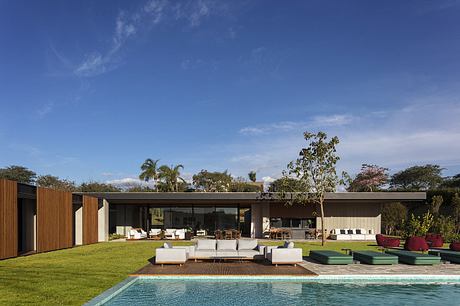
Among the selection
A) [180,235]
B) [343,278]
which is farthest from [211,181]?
[343,278]

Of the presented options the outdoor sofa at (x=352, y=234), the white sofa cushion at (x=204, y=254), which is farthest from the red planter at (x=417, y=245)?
the outdoor sofa at (x=352, y=234)

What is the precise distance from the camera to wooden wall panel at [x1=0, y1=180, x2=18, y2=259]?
45.4ft

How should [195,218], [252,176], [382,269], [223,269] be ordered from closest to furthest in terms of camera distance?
1. [223,269]
2. [382,269]
3. [195,218]
4. [252,176]

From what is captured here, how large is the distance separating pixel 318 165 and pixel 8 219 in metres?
16.0

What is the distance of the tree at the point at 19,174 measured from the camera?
57.5 m

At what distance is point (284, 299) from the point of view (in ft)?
28.6

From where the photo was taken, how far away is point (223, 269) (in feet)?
40.6

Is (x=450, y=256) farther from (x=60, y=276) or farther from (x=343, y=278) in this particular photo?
(x=60, y=276)

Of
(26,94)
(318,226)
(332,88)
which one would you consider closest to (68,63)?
(26,94)

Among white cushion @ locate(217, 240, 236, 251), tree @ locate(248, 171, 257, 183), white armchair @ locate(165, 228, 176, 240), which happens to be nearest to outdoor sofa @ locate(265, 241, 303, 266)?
white cushion @ locate(217, 240, 236, 251)

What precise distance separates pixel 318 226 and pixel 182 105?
1307 cm

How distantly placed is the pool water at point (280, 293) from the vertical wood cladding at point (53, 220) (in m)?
8.36

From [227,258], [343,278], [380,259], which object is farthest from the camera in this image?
[227,258]

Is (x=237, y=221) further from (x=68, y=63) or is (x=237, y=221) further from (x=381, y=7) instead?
(x=381, y=7)
